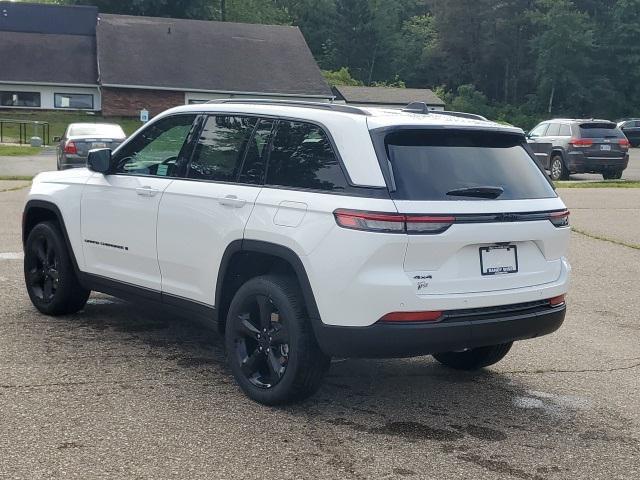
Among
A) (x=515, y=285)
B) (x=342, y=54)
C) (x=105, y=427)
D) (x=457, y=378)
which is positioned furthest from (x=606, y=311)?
(x=342, y=54)

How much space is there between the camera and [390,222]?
184 inches

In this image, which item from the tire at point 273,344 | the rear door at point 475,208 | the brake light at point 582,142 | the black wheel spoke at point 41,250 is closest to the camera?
the rear door at point 475,208

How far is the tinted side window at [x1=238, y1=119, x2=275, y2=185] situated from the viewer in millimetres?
5422

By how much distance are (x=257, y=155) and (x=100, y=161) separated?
5.23 feet

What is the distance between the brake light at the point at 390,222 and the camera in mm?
4676

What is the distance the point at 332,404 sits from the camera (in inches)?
210

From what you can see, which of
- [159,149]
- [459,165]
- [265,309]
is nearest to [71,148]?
[159,149]

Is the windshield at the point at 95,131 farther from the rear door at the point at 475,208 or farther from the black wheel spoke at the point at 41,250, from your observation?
the rear door at the point at 475,208

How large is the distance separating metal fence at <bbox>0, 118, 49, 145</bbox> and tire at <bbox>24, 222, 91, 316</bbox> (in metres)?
37.0

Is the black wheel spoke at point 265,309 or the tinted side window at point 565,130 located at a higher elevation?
the tinted side window at point 565,130

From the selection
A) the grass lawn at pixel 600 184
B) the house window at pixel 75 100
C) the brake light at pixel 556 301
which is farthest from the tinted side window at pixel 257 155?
the house window at pixel 75 100

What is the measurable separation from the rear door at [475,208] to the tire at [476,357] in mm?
842

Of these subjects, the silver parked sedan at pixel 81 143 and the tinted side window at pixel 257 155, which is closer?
the tinted side window at pixel 257 155

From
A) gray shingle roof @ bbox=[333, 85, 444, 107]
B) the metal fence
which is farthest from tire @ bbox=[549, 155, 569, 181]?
gray shingle roof @ bbox=[333, 85, 444, 107]
